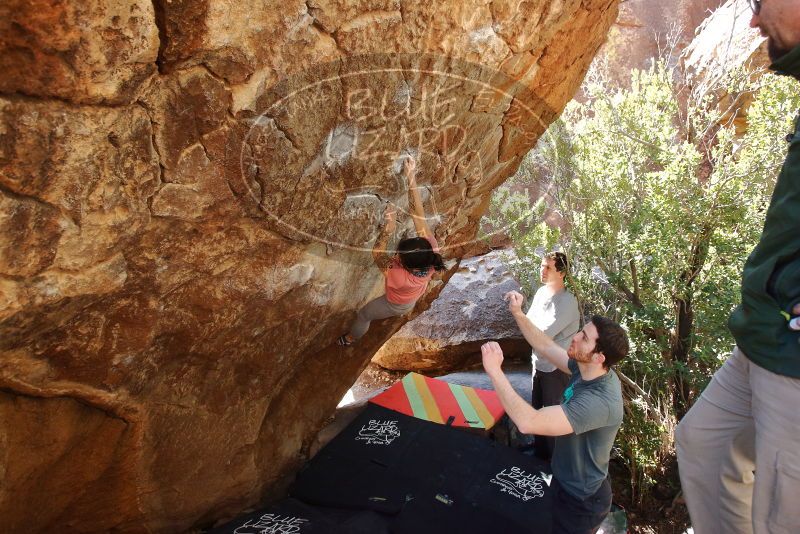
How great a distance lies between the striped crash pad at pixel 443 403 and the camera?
15.2 feet

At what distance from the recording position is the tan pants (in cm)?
169

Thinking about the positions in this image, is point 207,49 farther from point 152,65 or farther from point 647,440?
point 647,440

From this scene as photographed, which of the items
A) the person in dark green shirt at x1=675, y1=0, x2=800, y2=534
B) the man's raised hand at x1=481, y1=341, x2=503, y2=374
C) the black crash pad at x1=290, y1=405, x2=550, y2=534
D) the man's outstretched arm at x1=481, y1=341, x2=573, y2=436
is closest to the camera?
the person in dark green shirt at x1=675, y1=0, x2=800, y2=534

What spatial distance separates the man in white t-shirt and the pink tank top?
950 millimetres

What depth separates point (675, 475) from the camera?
4457 mm

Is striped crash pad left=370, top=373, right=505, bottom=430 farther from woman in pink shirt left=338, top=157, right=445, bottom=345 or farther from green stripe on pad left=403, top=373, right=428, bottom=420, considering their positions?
woman in pink shirt left=338, top=157, right=445, bottom=345

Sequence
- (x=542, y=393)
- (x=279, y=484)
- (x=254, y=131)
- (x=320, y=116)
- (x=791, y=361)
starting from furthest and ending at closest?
(x=542, y=393) → (x=279, y=484) → (x=320, y=116) → (x=254, y=131) → (x=791, y=361)

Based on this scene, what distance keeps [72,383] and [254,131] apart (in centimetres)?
127

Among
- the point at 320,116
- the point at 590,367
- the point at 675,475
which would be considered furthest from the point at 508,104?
the point at 675,475

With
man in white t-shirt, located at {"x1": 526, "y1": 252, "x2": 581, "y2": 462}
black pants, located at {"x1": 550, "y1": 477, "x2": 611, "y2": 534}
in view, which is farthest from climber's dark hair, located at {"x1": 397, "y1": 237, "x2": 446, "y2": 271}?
black pants, located at {"x1": 550, "y1": 477, "x2": 611, "y2": 534}

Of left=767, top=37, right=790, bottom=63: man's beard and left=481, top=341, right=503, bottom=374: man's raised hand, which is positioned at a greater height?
left=767, top=37, right=790, bottom=63: man's beard

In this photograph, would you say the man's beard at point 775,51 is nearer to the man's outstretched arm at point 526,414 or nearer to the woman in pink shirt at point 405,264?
the man's outstretched arm at point 526,414

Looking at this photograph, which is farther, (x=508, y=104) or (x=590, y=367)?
(x=508, y=104)

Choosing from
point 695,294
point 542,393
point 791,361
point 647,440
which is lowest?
point 647,440
